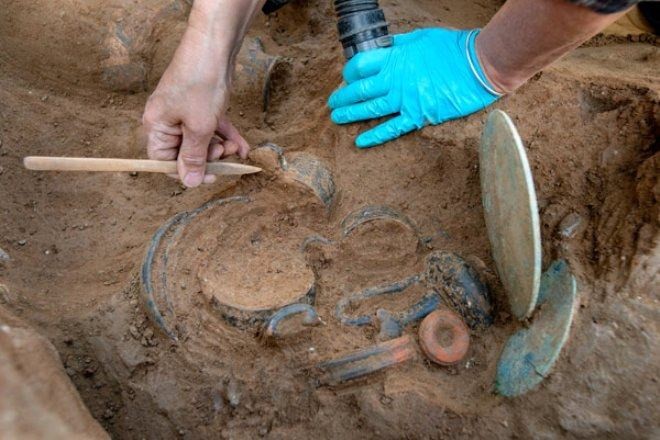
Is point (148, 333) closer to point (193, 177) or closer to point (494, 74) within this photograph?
point (193, 177)

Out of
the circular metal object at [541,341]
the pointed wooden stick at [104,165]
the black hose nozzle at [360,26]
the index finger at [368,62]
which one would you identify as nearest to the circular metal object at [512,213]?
the circular metal object at [541,341]

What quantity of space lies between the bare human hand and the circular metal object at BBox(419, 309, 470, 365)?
942mm

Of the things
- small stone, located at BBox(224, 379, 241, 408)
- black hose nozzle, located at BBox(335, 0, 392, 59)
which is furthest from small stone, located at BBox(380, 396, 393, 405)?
black hose nozzle, located at BBox(335, 0, 392, 59)

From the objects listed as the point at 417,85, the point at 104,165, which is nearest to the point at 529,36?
the point at 417,85

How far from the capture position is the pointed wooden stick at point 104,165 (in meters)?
1.71

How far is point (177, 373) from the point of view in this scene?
1.81m

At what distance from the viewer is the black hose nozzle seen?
239 cm

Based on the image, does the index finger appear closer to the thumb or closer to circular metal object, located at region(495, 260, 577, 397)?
the thumb

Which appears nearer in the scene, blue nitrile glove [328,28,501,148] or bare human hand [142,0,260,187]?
bare human hand [142,0,260,187]

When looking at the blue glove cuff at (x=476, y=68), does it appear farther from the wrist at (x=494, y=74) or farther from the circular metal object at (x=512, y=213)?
the circular metal object at (x=512, y=213)

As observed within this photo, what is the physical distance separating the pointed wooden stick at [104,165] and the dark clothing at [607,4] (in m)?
1.25

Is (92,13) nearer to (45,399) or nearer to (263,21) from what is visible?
(263,21)

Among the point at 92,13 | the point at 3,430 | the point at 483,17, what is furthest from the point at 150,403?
the point at 483,17

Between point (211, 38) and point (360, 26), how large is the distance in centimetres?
82
